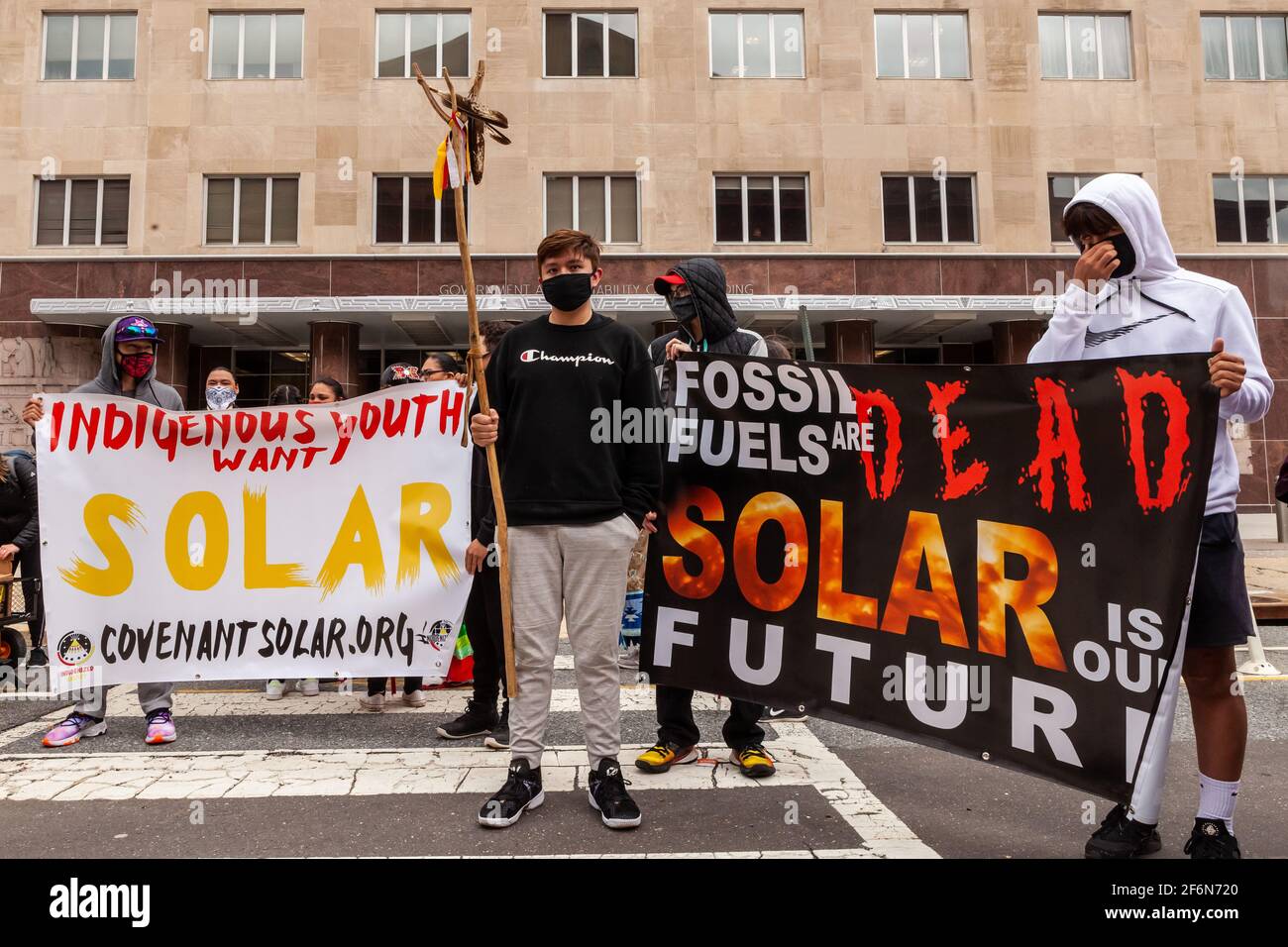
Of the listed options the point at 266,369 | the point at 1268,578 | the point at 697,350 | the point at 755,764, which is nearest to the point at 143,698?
the point at 755,764

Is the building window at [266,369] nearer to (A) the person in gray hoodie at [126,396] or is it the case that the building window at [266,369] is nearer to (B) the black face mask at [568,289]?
(A) the person in gray hoodie at [126,396]

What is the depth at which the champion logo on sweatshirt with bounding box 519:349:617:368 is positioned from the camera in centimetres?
Result: 377

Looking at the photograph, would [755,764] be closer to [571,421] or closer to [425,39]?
[571,421]

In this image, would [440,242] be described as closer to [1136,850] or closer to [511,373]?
[511,373]

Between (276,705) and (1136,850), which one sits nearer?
(1136,850)

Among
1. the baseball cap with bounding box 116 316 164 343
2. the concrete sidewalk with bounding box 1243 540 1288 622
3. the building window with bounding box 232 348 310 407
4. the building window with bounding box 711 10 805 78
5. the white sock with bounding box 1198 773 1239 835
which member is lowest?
the white sock with bounding box 1198 773 1239 835

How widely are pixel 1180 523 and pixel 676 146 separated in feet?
56.5

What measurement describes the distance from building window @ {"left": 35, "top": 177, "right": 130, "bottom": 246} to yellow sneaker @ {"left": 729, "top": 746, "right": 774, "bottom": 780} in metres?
19.0

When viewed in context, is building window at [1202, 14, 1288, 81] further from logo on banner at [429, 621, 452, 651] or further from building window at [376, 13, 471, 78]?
logo on banner at [429, 621, 452, 651]

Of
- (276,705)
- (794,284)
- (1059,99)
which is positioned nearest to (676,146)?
(794,284)

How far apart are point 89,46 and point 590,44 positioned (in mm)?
10352

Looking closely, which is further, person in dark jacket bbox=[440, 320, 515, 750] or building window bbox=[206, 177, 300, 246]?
building window bbox=[206, 177, 300, 246]

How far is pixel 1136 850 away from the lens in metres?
3.15

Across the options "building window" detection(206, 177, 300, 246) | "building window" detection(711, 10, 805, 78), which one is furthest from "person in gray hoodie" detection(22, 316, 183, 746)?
"building window" detection(711, 10, 805, 78)
